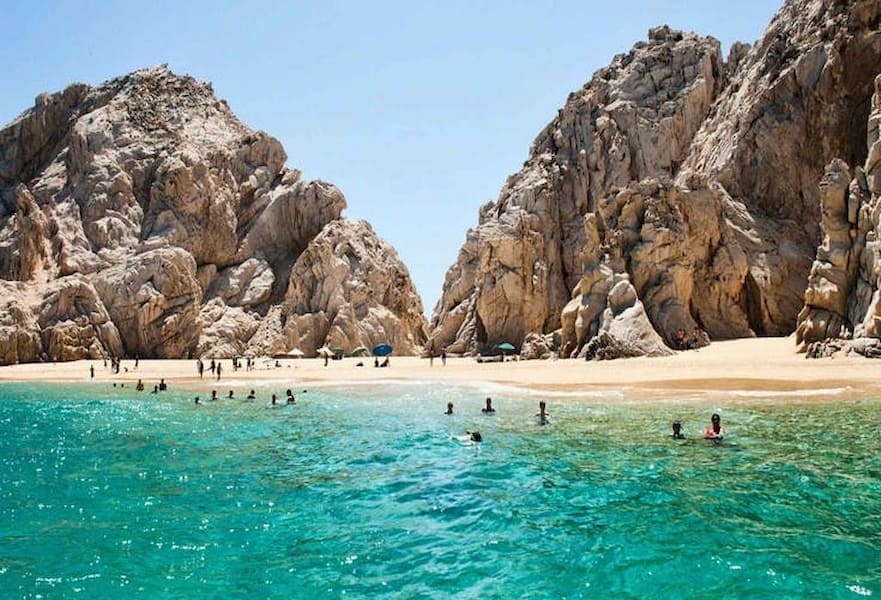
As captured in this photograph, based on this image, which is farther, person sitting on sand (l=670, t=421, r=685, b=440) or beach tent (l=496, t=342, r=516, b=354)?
beach tent (l=496, t=342, r=516, b=354)

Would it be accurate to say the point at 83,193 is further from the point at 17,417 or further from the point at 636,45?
the point at 636,45

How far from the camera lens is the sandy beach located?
2784cm

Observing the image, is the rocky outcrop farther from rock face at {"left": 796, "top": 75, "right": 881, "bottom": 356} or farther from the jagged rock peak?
rock face at {"left": 796, "top": 75, "right": 881, "bottom": 356}

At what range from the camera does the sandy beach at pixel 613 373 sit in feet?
91.4

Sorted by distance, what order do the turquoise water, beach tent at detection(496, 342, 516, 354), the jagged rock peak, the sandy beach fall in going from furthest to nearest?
the jagged rock peak, beach tent at detection(496, 342, 516, 354), the sandy beach, the turquoise water

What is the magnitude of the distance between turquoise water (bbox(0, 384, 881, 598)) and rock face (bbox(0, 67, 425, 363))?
41781mm

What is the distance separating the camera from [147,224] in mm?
70812

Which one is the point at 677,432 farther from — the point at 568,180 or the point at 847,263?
the point at 568,180

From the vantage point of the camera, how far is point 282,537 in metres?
11.0

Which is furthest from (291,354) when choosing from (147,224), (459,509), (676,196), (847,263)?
(459,509)

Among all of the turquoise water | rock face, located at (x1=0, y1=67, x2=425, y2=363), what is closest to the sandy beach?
the turquoise water

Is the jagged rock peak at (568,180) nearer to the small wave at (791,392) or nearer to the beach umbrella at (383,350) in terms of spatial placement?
the beach umbrella at (383,350)

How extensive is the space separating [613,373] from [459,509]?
77.7 feet

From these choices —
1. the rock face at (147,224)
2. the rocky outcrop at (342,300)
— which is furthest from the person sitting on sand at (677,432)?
the rock face at (147,224)
